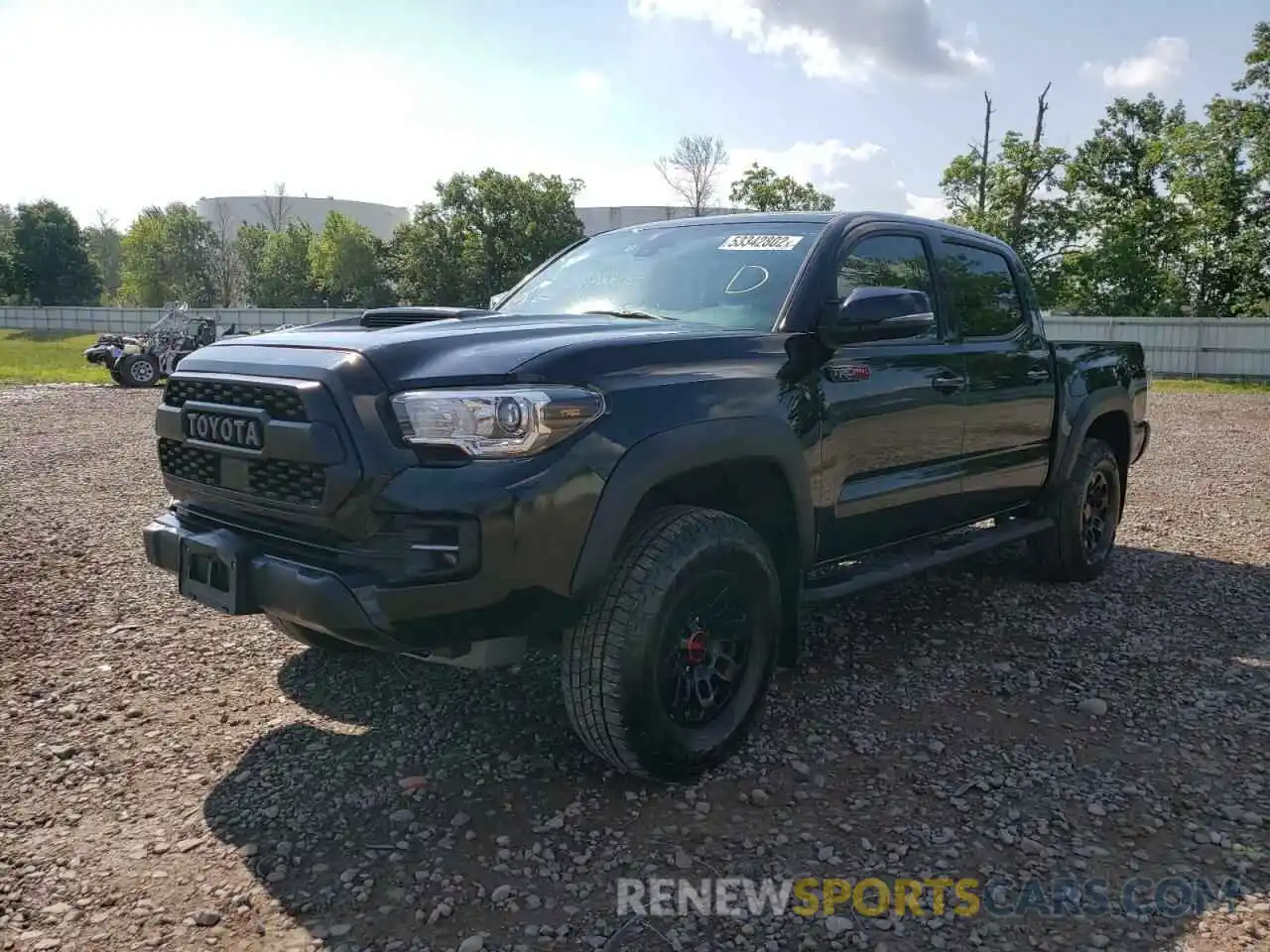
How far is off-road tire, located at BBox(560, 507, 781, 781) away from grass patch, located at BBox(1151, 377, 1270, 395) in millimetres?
21500

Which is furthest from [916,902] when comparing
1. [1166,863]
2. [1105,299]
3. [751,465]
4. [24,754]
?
[1105,299]

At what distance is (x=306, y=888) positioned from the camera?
9.02 ft

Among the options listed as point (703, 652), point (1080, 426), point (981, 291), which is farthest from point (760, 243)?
point (1080, 426)

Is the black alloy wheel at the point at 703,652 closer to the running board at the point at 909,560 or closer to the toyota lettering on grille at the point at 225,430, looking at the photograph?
the running board at the point at 909,560

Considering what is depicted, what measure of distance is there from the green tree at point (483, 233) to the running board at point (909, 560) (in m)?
42.8

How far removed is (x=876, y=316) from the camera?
11.6 feet

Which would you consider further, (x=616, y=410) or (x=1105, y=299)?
(x=1105, y=299)

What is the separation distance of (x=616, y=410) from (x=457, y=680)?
178 cm

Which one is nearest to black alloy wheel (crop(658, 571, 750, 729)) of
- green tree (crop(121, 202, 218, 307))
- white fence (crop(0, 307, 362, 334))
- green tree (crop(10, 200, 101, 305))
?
white fence (crop(0, 307, 362, 334))

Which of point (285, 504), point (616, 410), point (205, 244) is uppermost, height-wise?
point (205, 244)

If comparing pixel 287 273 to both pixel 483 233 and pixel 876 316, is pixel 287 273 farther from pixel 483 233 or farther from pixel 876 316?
pixel 876 316

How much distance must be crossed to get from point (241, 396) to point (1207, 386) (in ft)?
81.1

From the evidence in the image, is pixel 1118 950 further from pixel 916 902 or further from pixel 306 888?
pixel 306 888

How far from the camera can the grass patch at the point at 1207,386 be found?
2191 centimetres
